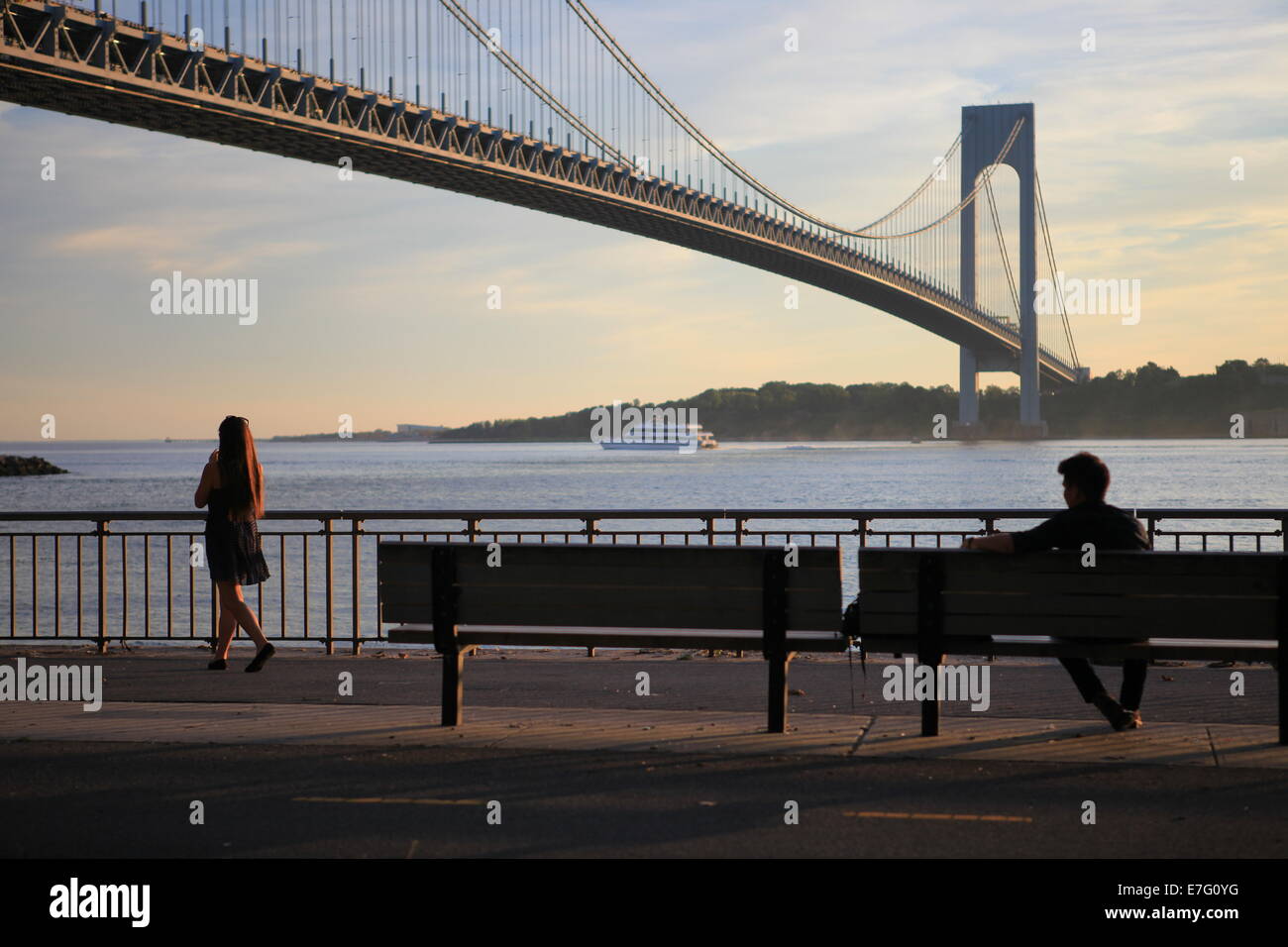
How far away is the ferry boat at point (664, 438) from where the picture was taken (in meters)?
132

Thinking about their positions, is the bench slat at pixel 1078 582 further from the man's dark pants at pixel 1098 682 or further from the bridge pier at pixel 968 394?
the bridge pier at pixel 968 394

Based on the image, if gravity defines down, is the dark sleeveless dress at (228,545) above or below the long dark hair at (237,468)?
below

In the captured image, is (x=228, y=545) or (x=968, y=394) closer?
(x=228, y=545)

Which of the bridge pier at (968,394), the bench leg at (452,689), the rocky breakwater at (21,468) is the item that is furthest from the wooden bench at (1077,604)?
the rocky breakwater at (21,468)

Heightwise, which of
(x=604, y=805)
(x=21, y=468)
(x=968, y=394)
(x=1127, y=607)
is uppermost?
(x=968, y=394)

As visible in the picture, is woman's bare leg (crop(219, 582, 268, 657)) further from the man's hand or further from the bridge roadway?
the bridge roadway

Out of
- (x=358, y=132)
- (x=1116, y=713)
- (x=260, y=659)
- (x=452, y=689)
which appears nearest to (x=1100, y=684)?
(x=1116, y=713)

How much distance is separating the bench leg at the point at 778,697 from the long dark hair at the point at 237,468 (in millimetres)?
3516

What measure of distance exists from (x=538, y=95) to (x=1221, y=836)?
4817 centimetres

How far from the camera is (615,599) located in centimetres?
633

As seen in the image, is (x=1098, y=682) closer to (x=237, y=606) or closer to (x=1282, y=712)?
(x=1282, y=712)

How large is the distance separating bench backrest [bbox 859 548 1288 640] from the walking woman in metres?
3.97

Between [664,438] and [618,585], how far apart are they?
129 m
